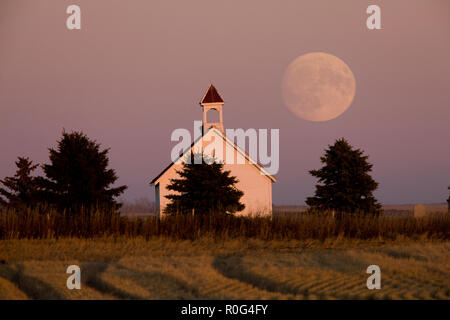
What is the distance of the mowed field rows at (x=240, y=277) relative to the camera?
12.2m

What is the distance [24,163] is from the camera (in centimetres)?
4900

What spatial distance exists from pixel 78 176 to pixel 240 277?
2296 cm

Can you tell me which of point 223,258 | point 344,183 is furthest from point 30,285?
point 344,183

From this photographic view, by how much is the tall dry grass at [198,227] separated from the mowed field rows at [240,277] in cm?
538

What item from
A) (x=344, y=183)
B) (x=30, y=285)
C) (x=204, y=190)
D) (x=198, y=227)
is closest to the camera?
(x=30, y=285)

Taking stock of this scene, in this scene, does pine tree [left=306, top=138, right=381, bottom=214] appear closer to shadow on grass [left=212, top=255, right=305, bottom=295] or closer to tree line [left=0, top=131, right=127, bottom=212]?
tree line [left=0, top=131, right=127, bottom=212]

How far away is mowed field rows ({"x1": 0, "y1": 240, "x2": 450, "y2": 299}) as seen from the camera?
12.2 metres

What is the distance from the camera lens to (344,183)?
36.4 metres

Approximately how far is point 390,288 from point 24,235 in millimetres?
16880

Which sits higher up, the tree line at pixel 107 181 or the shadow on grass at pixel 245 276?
the tree line at pixel 107 181

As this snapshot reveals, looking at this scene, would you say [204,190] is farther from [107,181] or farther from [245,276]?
[245,276]

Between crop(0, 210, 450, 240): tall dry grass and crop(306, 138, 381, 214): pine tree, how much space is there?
913cm

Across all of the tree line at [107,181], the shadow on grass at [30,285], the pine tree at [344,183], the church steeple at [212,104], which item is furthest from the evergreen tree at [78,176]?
the shadow on grass at [30,285]

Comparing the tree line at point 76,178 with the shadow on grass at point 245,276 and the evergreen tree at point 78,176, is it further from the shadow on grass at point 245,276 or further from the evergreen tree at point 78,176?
the shadow on grass at point 245,276
